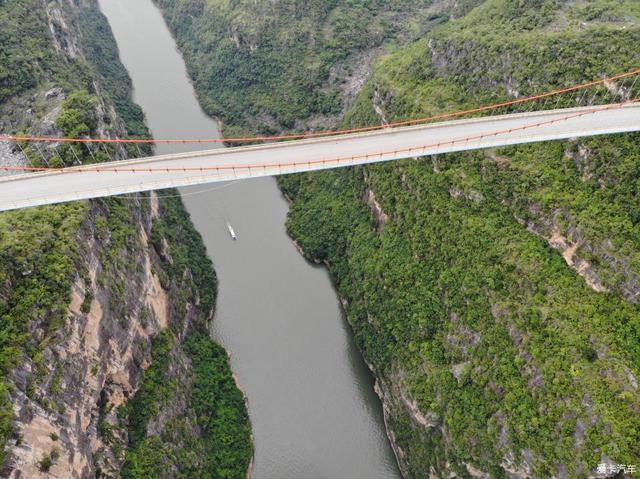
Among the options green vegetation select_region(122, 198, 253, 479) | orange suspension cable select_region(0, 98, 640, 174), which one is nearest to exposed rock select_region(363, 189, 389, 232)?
orange suspension cable select_region(0, 98, 640, 174)

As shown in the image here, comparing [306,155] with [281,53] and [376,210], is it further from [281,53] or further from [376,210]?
[281,53]

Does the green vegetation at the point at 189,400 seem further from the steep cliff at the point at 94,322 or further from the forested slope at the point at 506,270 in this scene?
the forested slope at the point at 506,270

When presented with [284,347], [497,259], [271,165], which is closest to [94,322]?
[271,165]

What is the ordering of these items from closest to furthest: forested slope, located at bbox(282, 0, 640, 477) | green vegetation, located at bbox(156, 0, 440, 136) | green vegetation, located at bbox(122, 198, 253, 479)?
forested slope, located at bbox(282, 0, 640, 477) < green vegetation, located at bbox(122, 198, 253, 479) < green vegetation, located at bbox(156, 0, 440, 136)

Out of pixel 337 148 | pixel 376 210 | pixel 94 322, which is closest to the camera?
pixel 94 322

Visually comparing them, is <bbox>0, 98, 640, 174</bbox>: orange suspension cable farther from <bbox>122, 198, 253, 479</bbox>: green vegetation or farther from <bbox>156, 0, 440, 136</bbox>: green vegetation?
<bbox>156, 0, 440, 136</bbox>: green vegetation

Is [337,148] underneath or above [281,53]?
above
